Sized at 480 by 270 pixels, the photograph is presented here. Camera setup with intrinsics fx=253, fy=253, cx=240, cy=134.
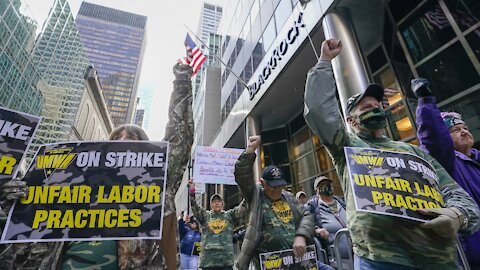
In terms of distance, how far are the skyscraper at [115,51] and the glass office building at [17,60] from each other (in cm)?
8782

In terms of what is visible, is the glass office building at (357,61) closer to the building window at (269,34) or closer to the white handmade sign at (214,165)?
the building window at (269,34)

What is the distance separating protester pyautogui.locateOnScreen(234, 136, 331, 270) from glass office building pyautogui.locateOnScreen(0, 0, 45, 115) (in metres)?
32.2

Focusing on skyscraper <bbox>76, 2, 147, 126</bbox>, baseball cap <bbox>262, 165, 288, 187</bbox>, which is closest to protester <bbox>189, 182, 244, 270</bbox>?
baseball cap <bbox>262, 165, 288, 187</bbox>

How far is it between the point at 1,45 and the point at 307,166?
31478mm

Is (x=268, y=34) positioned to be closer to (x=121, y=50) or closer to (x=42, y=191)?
(x=42, y=191)

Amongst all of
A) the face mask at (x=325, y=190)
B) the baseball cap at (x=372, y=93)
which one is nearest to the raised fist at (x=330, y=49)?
the baseball cap at (x=372, y=93)

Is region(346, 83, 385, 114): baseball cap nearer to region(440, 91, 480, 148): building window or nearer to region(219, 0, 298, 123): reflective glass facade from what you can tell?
region(440, 91, 480, 148): building window

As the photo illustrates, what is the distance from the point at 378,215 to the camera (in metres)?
1.46

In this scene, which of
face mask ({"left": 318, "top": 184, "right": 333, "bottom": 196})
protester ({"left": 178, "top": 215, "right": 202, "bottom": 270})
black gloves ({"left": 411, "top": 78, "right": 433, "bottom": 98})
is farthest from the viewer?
protester ({"left": 178, "top": 215, "right": 202, "bottom": 270})

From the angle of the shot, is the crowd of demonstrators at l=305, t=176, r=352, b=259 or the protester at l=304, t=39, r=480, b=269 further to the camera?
the crowd of demonstrators at l=305, t=176, r=352, b=259

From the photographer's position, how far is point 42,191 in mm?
1537

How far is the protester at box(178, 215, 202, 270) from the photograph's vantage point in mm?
6120

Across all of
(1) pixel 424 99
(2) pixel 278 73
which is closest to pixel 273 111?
(2) pixel 278 73

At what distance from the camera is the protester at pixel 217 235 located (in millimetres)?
4336
